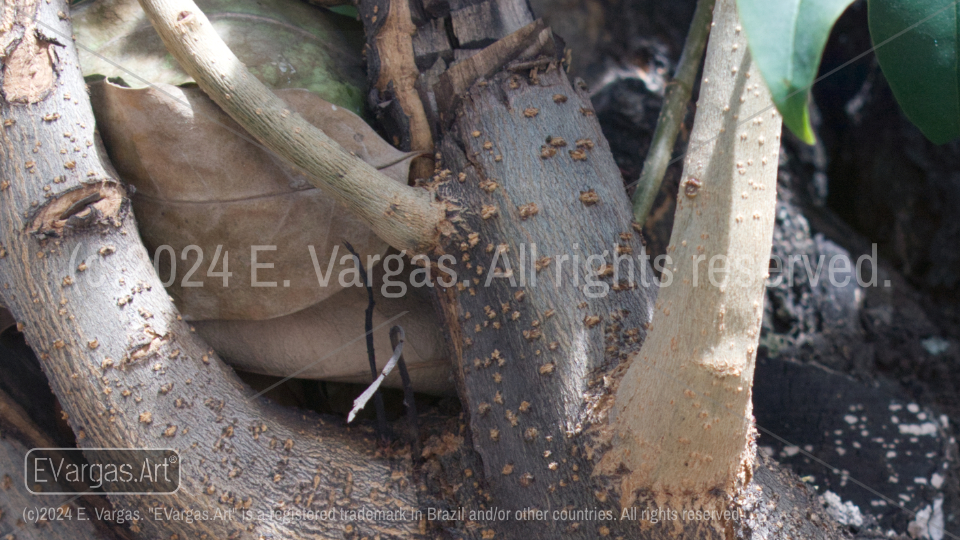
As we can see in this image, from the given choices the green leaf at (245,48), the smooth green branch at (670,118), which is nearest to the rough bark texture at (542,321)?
the smooth green branch at (670,118)

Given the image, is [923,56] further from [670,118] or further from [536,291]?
[536,291]

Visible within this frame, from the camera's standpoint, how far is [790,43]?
18.2 inches

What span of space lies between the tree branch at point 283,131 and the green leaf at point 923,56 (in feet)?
2.04

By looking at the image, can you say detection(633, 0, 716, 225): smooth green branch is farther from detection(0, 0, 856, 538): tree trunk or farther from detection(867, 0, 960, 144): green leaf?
detection(867, 0, 960, 144): green leaf

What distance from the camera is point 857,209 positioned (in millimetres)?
1760

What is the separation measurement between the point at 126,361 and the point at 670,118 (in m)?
0.89

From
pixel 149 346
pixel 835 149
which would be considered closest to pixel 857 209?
pixel 835 149

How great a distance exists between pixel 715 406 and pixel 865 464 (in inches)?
26.1

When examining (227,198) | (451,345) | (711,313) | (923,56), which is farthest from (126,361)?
(923,56)

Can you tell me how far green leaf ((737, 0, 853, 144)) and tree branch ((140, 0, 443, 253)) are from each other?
1.48 feet

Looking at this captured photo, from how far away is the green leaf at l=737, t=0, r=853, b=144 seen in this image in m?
0.45

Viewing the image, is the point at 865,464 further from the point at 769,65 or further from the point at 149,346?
the point at 149,346

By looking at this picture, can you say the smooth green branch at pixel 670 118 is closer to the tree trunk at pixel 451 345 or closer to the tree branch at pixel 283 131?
the tree trunk at pixel 451 345

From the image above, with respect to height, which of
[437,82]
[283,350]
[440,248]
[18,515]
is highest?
[437,82]
